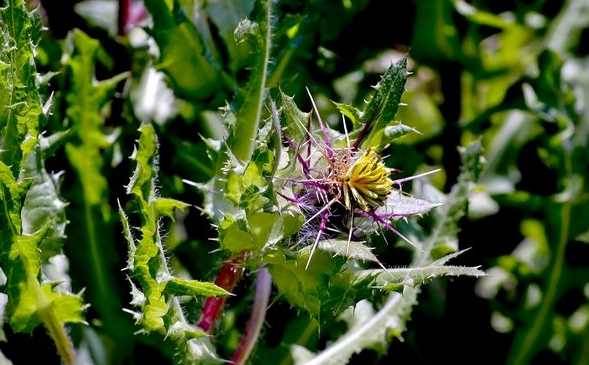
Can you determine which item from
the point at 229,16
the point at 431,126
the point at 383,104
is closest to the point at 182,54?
the point at 229,16

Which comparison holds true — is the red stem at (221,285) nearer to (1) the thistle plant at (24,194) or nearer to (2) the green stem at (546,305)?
(1) the thistle plant at (24,194)

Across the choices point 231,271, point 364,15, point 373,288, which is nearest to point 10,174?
point 231,271

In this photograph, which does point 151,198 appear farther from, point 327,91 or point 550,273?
point 550,273

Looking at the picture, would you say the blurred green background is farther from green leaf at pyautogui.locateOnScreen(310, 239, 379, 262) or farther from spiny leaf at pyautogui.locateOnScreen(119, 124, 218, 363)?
green leaf at pyautogui.locateOnScreen(310, 239, 379, 262)

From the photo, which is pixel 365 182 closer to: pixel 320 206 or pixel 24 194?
pixel 320 206

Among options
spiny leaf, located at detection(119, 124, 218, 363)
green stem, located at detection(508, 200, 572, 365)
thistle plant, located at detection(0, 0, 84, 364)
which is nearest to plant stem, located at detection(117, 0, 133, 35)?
thistle plant, located at detection(0, 0, 84, 364)

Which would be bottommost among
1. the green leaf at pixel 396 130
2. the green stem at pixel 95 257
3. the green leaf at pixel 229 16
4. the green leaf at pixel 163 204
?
the green stem at pixel 95 257

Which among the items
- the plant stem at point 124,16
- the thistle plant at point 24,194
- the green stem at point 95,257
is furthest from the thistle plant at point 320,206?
the plant stem at point 124,16
